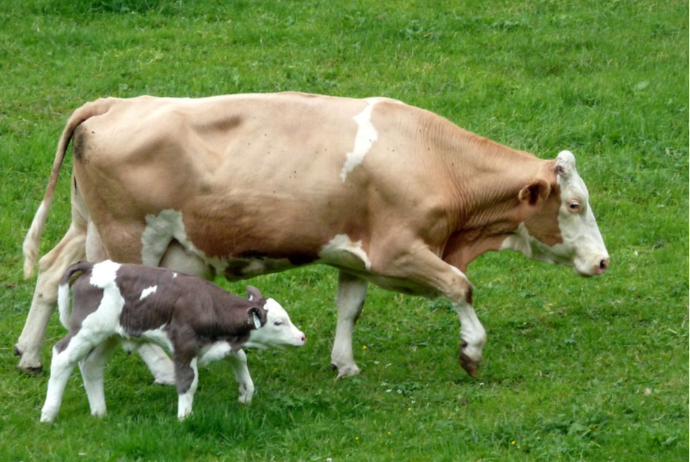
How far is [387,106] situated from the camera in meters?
10.2

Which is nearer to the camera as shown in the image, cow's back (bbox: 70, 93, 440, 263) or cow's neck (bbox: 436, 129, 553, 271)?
cow's back (bbox: 70, 93, 440, 263)

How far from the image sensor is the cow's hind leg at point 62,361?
868cm

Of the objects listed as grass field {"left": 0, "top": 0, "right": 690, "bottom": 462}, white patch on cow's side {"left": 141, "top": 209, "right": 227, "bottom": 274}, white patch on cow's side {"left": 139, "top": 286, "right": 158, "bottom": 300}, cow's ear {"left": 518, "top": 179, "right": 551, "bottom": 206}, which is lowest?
grass field {"left": 0, "top": 0, "right": 690, "bottom": 462}

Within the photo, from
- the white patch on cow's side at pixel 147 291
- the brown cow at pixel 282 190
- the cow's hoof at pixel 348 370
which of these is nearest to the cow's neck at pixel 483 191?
the brown cow at pixel 282 190

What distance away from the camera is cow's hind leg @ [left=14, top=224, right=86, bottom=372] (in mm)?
10148

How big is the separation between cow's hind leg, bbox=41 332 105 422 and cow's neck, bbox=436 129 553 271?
3.19 meters

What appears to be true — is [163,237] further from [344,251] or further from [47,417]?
[47,417]

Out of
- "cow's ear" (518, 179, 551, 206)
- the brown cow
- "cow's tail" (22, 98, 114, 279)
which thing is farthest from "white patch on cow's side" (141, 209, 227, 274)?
"cow's ear" (518, 179, 551, 206)

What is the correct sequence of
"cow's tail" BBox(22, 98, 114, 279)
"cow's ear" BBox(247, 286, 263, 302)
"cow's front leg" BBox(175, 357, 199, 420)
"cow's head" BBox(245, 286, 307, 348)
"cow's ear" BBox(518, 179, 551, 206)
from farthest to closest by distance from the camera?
"cow's ear" BBox(518, 179, 551, 206) < "cow's tail" BBox(22, 98, 114, 279) < "cow's ear" BBox(247, 286, 263, 302) < "cow's head" BBox(245, 286, 307, 348) < "cow's front leg" BBox(175, 357, 199, 420)

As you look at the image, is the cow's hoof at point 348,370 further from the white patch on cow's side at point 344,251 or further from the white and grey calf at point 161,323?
the white and grey calf at point 161,323

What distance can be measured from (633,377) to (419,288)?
1.81 m

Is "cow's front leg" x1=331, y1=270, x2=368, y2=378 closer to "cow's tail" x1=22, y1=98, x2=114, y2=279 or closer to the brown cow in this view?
the brown cow

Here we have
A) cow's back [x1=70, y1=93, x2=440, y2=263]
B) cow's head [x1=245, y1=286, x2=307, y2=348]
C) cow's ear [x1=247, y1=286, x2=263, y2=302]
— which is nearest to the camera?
cow's head [x1=245, y1=286, x2=307, y2=348]

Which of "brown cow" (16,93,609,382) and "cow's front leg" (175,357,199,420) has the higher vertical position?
"brown cow" (16,93,609,382)
